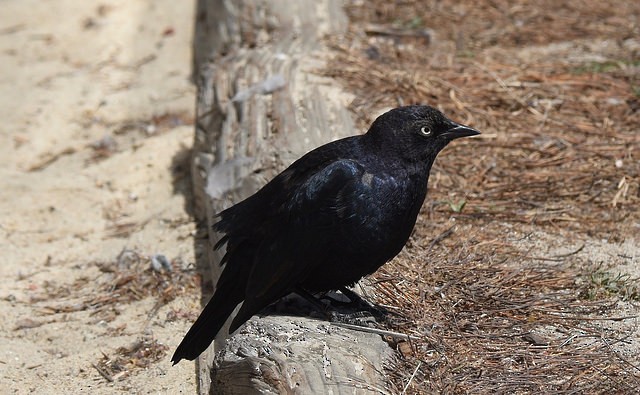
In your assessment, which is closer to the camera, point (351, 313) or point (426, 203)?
point (351, 313)

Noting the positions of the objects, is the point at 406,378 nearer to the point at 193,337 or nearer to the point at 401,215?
the point at 401,215

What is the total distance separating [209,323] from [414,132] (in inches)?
43.5

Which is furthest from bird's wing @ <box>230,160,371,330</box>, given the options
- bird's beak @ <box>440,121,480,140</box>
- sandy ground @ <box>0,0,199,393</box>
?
sandy ground @ <box>0,0,199,393</box>

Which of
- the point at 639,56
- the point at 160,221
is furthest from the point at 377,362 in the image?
the point at 639,56

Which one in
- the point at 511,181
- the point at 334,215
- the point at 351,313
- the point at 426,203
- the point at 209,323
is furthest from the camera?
the point at 511,181

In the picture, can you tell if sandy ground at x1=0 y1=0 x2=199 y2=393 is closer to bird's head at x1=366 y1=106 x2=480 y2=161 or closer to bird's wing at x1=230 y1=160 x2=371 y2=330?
bird's wing at x1=230 y1=160 x2=371 y2=330

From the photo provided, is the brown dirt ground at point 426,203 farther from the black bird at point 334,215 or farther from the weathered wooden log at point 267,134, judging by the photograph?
the black bird at point 334,215

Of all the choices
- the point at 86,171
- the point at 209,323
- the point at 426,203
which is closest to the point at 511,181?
the point at 426,203

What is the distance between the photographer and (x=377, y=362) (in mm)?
3281

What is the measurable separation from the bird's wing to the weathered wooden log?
136 millimetres

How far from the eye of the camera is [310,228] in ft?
11.6

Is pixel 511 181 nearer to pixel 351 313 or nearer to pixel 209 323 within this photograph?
pixel 351 313

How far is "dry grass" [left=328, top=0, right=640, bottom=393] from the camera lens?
3361mm

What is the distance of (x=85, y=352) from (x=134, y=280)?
65 cm
